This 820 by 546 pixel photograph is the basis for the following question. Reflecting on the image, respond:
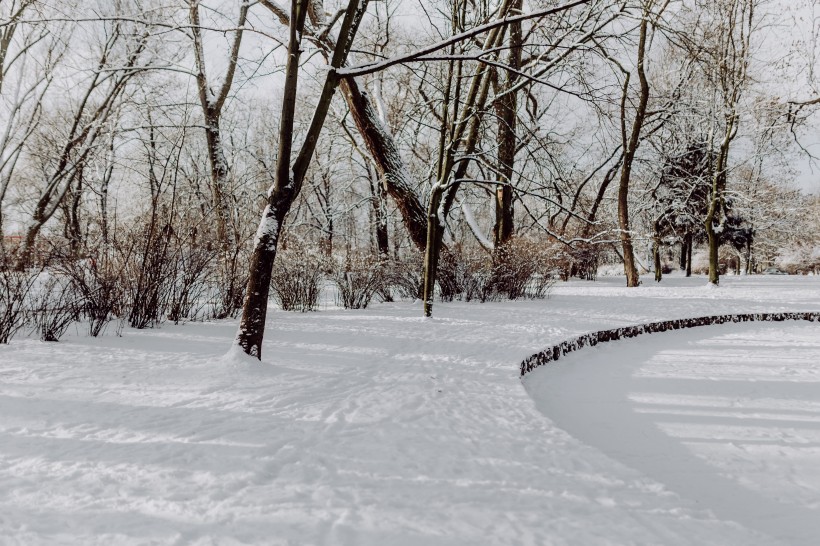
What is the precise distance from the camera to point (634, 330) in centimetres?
859

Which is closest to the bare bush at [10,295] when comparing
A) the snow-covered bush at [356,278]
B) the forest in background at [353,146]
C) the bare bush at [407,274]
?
the forest in background at [353,146]

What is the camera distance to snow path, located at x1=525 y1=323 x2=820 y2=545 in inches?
125

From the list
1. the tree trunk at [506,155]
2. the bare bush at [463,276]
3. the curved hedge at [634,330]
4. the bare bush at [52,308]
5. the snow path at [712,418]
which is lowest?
the snow path at [712,418]

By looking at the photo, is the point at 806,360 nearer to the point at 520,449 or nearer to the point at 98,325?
the point at 520,449

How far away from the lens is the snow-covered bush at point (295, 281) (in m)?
9.32

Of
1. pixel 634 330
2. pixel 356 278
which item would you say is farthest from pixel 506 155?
pixel 634 330

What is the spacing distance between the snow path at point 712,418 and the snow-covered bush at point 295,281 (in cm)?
515

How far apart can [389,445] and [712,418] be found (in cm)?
333

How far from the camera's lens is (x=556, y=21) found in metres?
9.11

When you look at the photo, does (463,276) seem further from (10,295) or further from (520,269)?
(10,295)

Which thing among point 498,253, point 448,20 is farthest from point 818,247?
point 448,20

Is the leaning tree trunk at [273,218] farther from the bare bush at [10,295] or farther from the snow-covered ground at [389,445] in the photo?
the bare bush at [10,295]

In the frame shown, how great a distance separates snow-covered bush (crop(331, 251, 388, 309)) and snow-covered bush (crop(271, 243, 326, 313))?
448 millimetres

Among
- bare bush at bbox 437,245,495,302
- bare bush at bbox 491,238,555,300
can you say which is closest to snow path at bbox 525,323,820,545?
bare bush at bbox 437,245,495,302
